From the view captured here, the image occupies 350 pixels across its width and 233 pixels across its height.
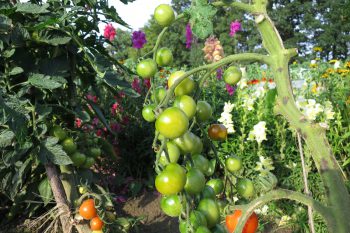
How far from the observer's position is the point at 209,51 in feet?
28.9

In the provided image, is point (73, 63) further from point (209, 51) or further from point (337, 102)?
point (209, 51)

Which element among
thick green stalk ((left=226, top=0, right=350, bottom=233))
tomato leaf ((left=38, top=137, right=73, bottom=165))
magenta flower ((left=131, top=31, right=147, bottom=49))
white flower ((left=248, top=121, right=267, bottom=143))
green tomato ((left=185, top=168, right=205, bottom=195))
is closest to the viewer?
thick green stalk ((left=226, top=0, right=350, bottom=233))

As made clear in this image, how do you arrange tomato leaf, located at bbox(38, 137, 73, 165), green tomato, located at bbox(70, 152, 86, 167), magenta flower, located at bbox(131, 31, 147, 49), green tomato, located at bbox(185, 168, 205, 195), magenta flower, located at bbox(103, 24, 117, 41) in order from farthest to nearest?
magenta flower, located at bbox(103, 24, 117, 41)
magenta flower, located at bbox(131, 31, 147, 49)
green tomato, located at bbox(70, 152, 86, 167)
tomato leaf, located at bbox(38, 137, 73, 165)
green tomato, located at bbox(185, 168, 205, 195)

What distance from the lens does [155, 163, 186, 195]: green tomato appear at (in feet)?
1.63

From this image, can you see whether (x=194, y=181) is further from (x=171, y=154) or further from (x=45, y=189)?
(x=45, y=189)

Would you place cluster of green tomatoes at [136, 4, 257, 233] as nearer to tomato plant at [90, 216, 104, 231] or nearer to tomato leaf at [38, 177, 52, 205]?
tomato plant at [90, 216, 104, 231]

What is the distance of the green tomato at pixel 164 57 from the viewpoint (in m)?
0.61

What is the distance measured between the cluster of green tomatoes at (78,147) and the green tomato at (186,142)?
4.16 ft

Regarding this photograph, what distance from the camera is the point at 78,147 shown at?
201cm

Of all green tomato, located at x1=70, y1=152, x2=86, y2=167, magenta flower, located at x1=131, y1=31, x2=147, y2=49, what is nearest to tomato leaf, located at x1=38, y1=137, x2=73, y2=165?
green tomato, located at x1=70, y1=152, x2=86, y2=167

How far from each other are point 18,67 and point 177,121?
1.36 meters

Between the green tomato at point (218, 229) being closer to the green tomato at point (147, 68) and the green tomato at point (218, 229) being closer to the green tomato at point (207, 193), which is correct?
the green tomato at point (207, 193)

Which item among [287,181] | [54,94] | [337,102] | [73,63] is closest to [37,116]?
[54,94]

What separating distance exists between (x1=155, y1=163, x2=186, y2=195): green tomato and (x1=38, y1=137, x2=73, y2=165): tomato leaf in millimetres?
1154
